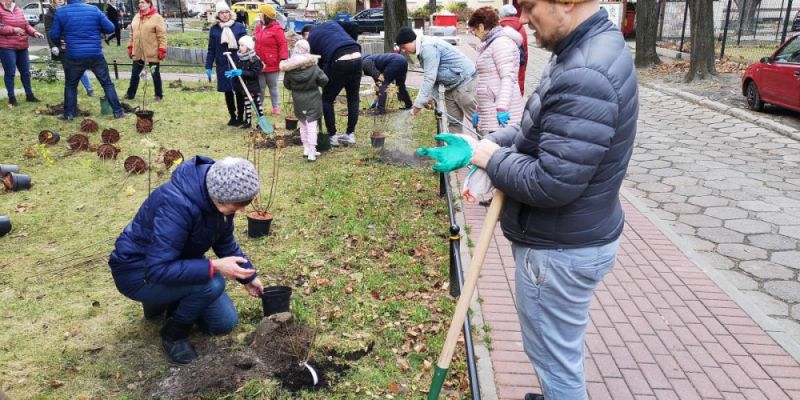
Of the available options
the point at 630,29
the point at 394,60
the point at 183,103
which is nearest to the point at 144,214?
the point at 394,60

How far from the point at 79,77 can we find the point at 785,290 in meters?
9.54

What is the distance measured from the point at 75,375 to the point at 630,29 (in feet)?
88.5

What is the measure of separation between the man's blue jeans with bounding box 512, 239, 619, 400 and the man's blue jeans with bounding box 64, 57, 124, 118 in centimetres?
883

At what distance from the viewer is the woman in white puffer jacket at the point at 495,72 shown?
5.60 metres

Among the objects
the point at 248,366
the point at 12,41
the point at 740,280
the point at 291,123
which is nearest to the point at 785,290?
the point at 740,280

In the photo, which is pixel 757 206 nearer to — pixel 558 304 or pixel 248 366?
pixel 558 304

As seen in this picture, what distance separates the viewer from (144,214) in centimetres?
322

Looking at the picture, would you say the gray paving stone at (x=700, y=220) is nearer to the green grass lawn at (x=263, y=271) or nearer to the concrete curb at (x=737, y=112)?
the green grass lawn at (x=263, y=271)

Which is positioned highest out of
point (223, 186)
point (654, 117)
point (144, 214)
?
point (223, 186)

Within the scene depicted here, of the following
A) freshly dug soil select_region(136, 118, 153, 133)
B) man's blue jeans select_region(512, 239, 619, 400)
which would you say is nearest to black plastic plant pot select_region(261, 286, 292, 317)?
man's blue jeans select_region(512, 239, 619, 400)

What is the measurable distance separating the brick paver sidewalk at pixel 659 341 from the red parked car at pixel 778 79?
622 cm

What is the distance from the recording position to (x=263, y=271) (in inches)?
185

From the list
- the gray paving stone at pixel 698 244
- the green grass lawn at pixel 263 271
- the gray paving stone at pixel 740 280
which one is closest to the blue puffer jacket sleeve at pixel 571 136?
the green grass lawn at pixel 263 271

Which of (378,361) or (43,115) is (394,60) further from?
(378,361)
